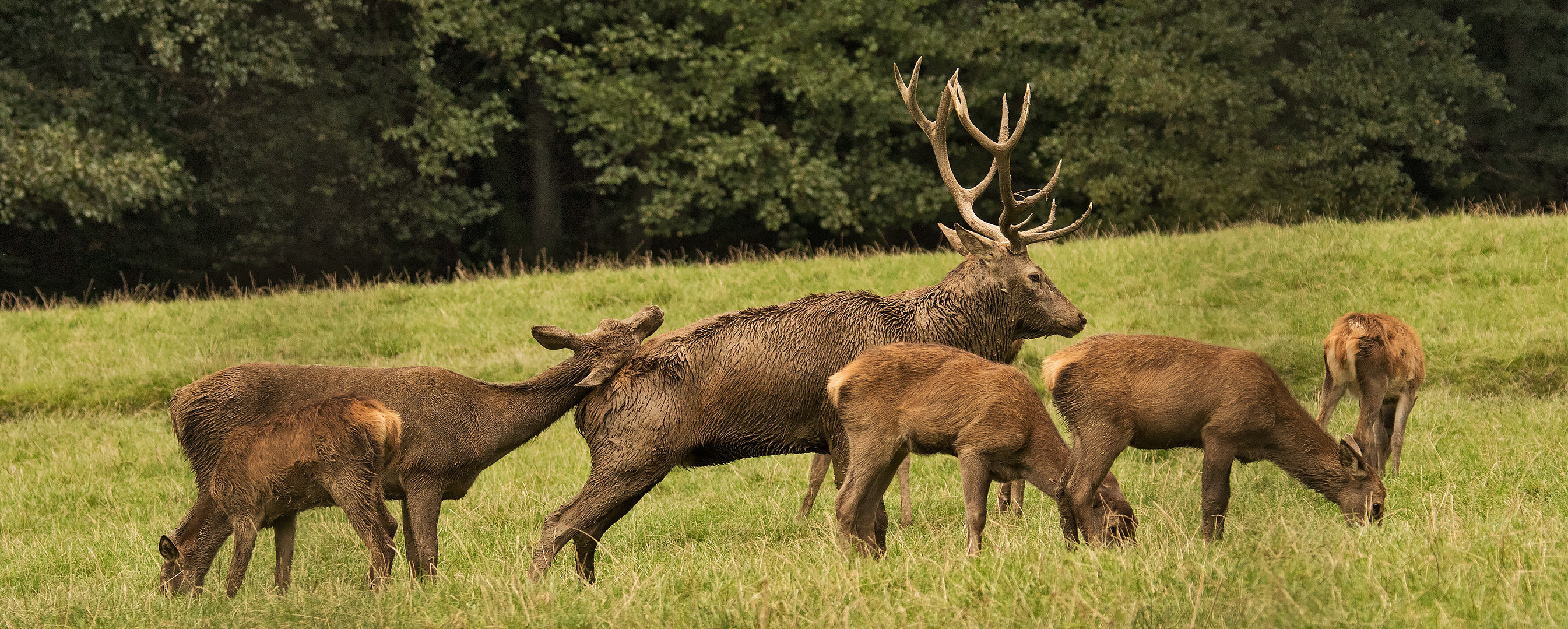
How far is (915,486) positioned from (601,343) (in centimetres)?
313

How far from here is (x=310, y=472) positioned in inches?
226

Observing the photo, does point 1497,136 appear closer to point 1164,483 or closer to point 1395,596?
point 1164,483

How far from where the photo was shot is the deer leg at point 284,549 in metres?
6.23

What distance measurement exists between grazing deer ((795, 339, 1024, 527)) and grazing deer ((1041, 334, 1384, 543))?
4.95 ft

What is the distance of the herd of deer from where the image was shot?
19.2ft

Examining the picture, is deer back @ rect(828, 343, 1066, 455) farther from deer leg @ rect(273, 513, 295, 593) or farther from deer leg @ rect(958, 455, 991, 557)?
deer leg @ rect(273, 513, 295, 593)

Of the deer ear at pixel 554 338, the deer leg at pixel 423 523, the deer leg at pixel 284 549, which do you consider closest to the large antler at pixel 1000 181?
the deer ear at pixel 554 338

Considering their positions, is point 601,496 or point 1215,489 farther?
point 601,496

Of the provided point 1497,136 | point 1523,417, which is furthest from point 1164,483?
point 1497,136

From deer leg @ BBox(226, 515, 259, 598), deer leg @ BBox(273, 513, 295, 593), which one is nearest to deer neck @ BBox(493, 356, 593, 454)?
deer leg @ BBox(273, 513, 295, 593)

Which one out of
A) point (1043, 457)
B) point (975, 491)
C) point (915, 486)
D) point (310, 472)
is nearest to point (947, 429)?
point (975, 491)

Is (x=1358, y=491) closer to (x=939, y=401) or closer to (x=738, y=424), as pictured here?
(x=939, y=401)

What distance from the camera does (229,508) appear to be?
587cm

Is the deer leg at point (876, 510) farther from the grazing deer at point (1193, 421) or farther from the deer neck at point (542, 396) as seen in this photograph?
the deer neck at point (542, 396)
